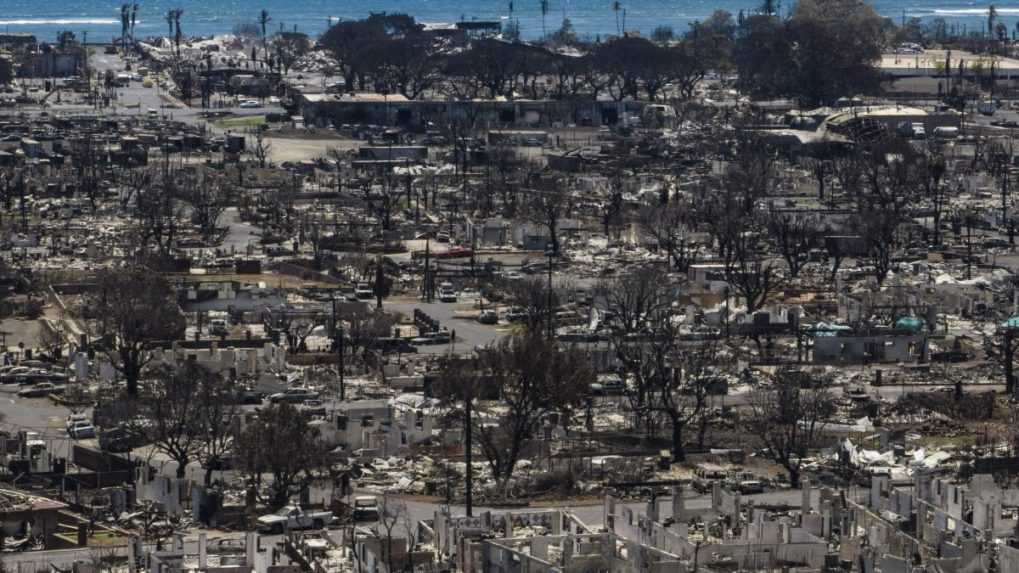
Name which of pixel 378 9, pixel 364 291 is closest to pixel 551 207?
pixel 364 291

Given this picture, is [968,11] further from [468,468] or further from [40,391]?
[468,468]

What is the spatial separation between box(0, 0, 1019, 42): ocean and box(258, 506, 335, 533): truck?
316 feet

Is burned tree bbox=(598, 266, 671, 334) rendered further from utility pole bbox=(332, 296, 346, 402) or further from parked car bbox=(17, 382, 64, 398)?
parked car bbox=(17, 382, 64, 398)

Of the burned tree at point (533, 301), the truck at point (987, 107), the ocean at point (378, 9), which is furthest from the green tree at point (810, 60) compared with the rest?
the ocean at point (378, 9)

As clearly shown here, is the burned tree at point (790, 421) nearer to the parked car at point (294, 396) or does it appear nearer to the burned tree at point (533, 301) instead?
the parked car at point (294, 396)

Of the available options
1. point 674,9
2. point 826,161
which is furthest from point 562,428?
point 674,9

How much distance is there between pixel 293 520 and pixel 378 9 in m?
141

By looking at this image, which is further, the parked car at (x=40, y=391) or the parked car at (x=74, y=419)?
the parked car at (x=40, y=391)

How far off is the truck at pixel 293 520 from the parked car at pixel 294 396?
683cm

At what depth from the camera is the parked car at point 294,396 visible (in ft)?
128

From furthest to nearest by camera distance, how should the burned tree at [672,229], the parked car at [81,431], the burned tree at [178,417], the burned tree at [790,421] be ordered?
the burned tree at [672,229]
the parked car at [81,431]
the burned tree at [790,421]
the burned tree at [178,417]

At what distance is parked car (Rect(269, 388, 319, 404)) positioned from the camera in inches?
1532

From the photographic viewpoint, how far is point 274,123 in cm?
8206

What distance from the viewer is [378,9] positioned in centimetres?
17125
